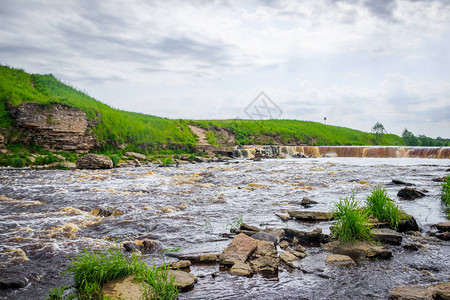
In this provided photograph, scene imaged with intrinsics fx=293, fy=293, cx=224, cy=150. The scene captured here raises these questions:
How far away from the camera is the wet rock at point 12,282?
13.6 ft

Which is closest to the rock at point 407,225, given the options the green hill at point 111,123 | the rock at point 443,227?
the rock at point 443,227

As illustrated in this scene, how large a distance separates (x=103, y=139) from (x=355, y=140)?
212 feet

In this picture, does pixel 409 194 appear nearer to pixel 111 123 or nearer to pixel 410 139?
pixel 111 123

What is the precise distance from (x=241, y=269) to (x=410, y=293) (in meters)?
2.28

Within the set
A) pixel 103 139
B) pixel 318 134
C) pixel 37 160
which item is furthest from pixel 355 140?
pixel 37 160

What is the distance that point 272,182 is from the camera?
53.3 feet

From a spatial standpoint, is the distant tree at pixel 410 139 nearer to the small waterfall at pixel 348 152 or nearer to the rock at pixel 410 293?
the small waterfall at pixel 348 152

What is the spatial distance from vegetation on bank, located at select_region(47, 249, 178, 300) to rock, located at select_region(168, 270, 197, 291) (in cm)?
14

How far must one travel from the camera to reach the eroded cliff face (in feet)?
88.5

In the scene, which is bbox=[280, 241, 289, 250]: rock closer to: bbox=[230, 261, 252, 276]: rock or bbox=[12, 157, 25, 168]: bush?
bbox=[230, 261, 252, 276]: rock

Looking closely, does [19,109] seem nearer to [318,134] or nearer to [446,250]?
[446,250]

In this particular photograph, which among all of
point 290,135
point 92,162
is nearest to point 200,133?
point 290,135

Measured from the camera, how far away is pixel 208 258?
16.8 ft

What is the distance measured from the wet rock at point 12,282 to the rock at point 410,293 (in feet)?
16.6
